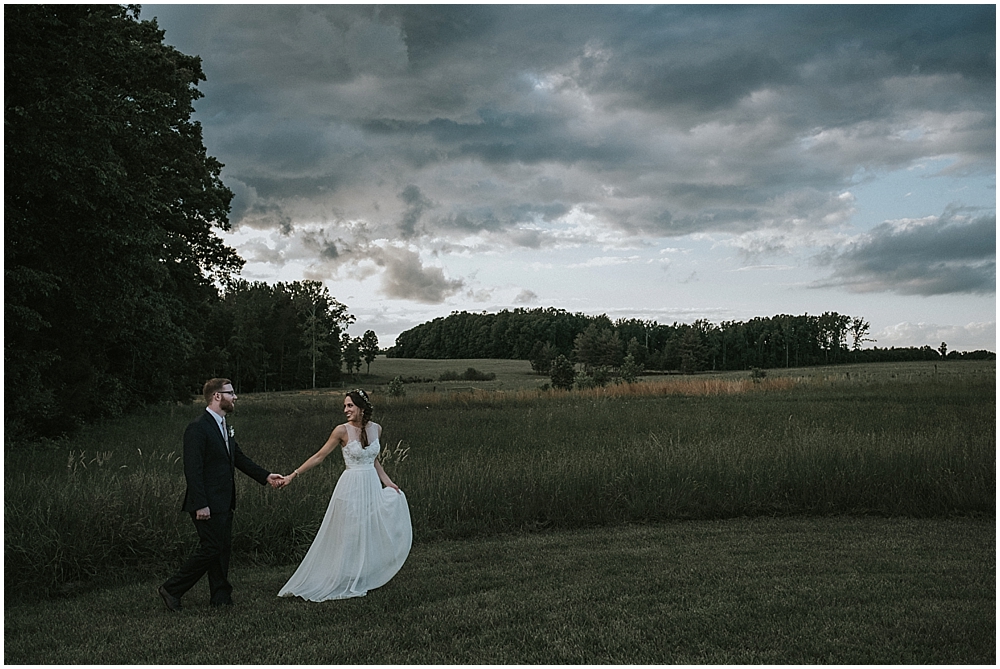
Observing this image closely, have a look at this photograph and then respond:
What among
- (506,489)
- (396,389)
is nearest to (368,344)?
(396,389)

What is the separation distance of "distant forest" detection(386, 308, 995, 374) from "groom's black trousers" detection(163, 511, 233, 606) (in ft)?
187

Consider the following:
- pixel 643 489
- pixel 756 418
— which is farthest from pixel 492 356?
pixel 643 489

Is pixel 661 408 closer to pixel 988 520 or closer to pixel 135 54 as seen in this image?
pixel 988 520

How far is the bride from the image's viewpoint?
24.1 feet

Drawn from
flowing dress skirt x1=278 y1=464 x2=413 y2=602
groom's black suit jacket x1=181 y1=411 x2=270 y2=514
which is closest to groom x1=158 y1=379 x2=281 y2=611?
groom's black suit jacket x1=181 y1=411 x2=270 y2=514

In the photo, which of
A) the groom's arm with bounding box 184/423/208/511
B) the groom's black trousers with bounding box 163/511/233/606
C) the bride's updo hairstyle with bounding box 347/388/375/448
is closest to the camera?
the groom's arm with bounding box 184/423/208/511

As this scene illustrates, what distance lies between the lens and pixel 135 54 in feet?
63.7

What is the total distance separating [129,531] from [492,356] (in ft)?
200

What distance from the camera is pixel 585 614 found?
6.72 m

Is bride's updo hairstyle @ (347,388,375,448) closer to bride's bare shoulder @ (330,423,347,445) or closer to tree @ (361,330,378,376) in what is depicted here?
bride's bare shoulder @ (330,423,347,445)

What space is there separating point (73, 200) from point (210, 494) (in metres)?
11.2

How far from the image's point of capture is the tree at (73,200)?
51.8 ft

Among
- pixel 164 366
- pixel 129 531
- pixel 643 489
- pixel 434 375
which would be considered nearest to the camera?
pixel 129 531

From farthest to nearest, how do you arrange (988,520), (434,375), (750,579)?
1. (434,375)
2. (988,520)
3. (750,579)
